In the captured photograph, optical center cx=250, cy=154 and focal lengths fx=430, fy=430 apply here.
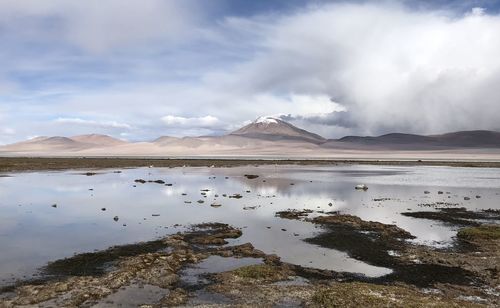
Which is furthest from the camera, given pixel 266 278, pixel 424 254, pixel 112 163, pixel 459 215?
pixel 112 163

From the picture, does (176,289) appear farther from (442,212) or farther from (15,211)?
(442,212)

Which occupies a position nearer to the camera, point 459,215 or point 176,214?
point 176,214

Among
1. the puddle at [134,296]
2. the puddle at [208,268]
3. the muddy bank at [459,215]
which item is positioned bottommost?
the puddle at [134,296]

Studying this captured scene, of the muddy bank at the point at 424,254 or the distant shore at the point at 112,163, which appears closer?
the muddy bank at the point at 424,254

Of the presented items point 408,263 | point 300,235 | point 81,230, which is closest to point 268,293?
point 408,263

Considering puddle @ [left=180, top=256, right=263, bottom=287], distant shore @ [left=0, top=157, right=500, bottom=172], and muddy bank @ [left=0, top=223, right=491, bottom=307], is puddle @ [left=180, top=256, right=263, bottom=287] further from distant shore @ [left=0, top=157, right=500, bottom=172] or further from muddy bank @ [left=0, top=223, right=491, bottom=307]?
distant shore @ [left=0, top=157, right=500, bottom=172]

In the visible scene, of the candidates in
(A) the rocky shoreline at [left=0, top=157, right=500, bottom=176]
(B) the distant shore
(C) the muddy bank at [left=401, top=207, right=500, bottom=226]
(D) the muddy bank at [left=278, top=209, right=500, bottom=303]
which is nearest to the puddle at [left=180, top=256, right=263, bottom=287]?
(D) the muddy bank at [left=278, top=209, right=500, bottom=303]

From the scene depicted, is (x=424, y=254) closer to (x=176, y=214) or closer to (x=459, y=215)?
(x=459, y=215)

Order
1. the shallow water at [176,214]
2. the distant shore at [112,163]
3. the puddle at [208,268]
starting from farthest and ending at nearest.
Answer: the distant shore at [112,163] → the shallow water at [176,214] → the puddle at [208,268]

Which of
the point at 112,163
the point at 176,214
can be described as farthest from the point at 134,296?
the point at 112,163

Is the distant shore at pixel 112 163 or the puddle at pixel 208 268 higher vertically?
the distant shore at pixel 112 163

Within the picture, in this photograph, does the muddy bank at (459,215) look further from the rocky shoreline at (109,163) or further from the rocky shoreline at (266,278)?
the rocky shoreline at (109,163)

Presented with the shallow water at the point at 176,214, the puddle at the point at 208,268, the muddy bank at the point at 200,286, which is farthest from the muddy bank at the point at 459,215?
the puddle at the point at 208,268

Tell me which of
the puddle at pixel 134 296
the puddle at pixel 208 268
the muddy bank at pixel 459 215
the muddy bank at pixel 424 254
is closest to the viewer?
the puddle at pixel 134 296
